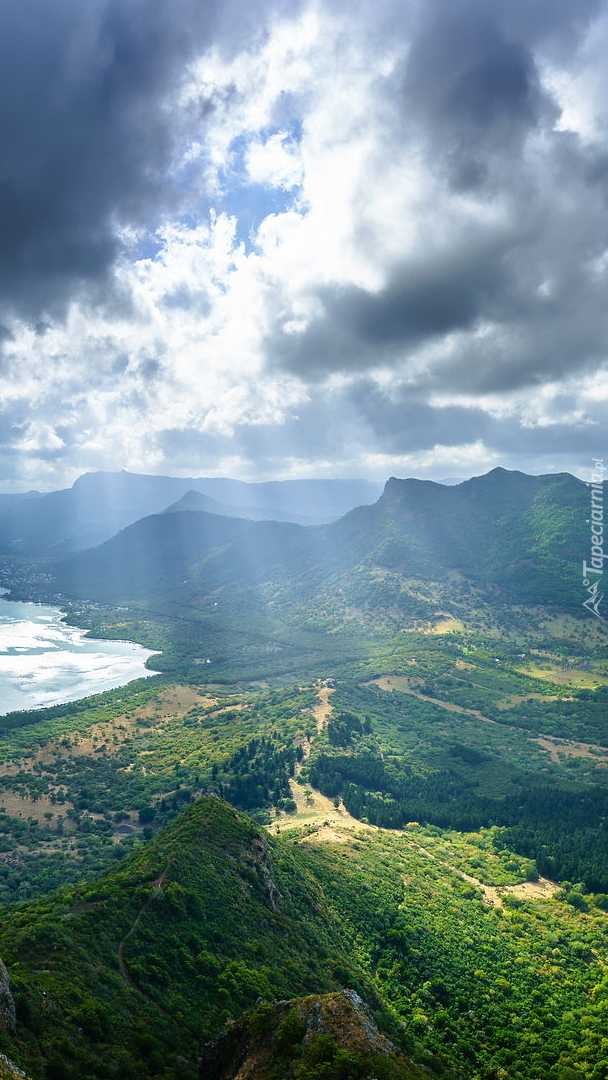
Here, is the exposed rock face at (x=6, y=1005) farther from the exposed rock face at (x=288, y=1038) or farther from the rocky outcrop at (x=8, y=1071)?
the exposed rock face at (x=288, y=1038)

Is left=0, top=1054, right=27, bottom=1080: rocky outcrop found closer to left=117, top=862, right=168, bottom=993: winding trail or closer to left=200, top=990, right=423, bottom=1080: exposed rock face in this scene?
left=200, top=990, right=423, bottom=1080: exposed rock face

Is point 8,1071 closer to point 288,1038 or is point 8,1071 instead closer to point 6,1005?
point 6,1005

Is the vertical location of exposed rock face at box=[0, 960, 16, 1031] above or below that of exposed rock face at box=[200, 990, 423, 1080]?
above

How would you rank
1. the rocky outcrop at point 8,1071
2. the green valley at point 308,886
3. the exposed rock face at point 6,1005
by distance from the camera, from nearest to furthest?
the rocky outcrop at point 8,1071 < the exposed rock face at point 6,1005 < the green valley at point 308,886

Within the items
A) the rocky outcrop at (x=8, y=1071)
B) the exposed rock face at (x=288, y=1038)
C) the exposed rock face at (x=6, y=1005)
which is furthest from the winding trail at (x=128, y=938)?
the rocky outcrop at (x=8, y=1071)

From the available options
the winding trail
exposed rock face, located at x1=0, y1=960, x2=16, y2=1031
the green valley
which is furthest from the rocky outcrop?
the winding trail

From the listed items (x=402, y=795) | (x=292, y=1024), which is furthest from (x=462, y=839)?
(x=292, y=1024)

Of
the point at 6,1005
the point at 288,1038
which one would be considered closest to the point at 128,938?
the point at 6,1005
